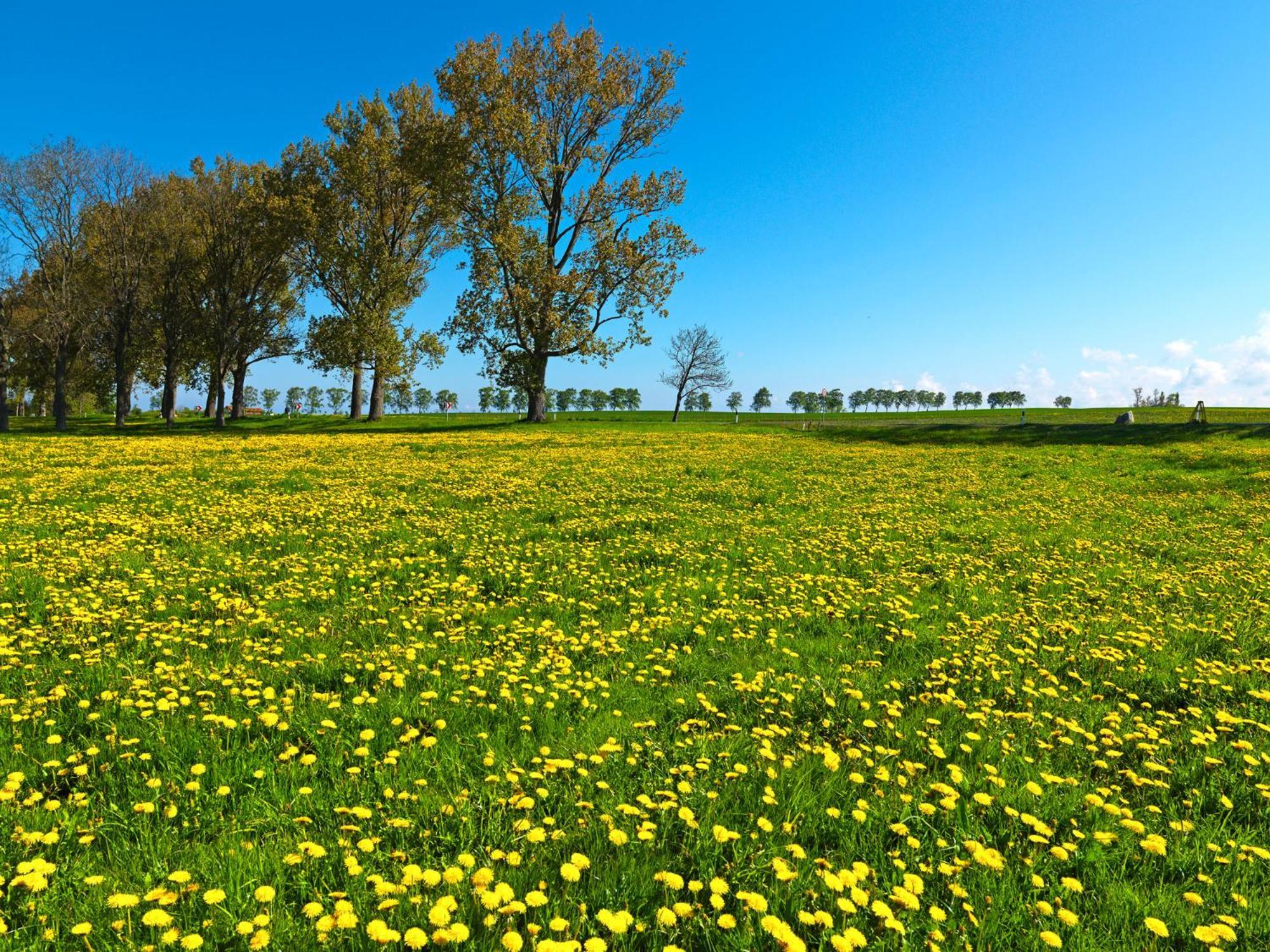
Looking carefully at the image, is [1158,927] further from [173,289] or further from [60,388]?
[173,289]

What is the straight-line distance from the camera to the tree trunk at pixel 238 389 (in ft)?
167

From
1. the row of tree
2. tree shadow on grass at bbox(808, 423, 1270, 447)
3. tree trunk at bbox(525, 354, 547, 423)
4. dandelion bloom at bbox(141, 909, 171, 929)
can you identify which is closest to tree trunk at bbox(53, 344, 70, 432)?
the row of tree

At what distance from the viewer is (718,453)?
101ft

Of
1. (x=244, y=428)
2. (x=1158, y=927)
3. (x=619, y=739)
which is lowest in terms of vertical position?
(x=619, y=739)

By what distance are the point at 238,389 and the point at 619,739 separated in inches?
2377

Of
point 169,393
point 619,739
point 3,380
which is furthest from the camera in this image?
point 169,393

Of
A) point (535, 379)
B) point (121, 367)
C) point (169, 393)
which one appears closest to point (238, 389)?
point (169, 393)

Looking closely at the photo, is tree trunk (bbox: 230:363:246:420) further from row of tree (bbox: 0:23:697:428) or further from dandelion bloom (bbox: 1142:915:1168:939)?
dandelion bloom (bbox: 1142:915:1168:939)

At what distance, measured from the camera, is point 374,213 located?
4853 centimetres

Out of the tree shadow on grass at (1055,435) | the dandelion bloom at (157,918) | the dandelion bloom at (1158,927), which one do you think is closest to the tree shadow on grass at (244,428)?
the tree shadow on grass at (1055,435)

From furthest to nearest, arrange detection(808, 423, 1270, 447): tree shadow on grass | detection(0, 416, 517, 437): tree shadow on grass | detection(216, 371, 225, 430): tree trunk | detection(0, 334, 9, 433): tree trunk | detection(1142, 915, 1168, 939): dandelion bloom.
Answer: detection(216, 371, 225, 430): tree trunk, detection(0, 416, 517, 437): tree shadow on grass, detection(0, 334, 9, 433): tree trunk, detection(808, 423, 1270, 447): tree shadow on grass, detection(1142, 915, 1168, 939): dandelion bloom

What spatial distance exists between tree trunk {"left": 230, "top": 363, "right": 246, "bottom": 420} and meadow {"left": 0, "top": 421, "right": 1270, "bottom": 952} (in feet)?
147

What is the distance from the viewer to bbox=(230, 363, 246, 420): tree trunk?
51.0 m

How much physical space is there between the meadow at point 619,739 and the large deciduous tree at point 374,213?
3490 centimetres
